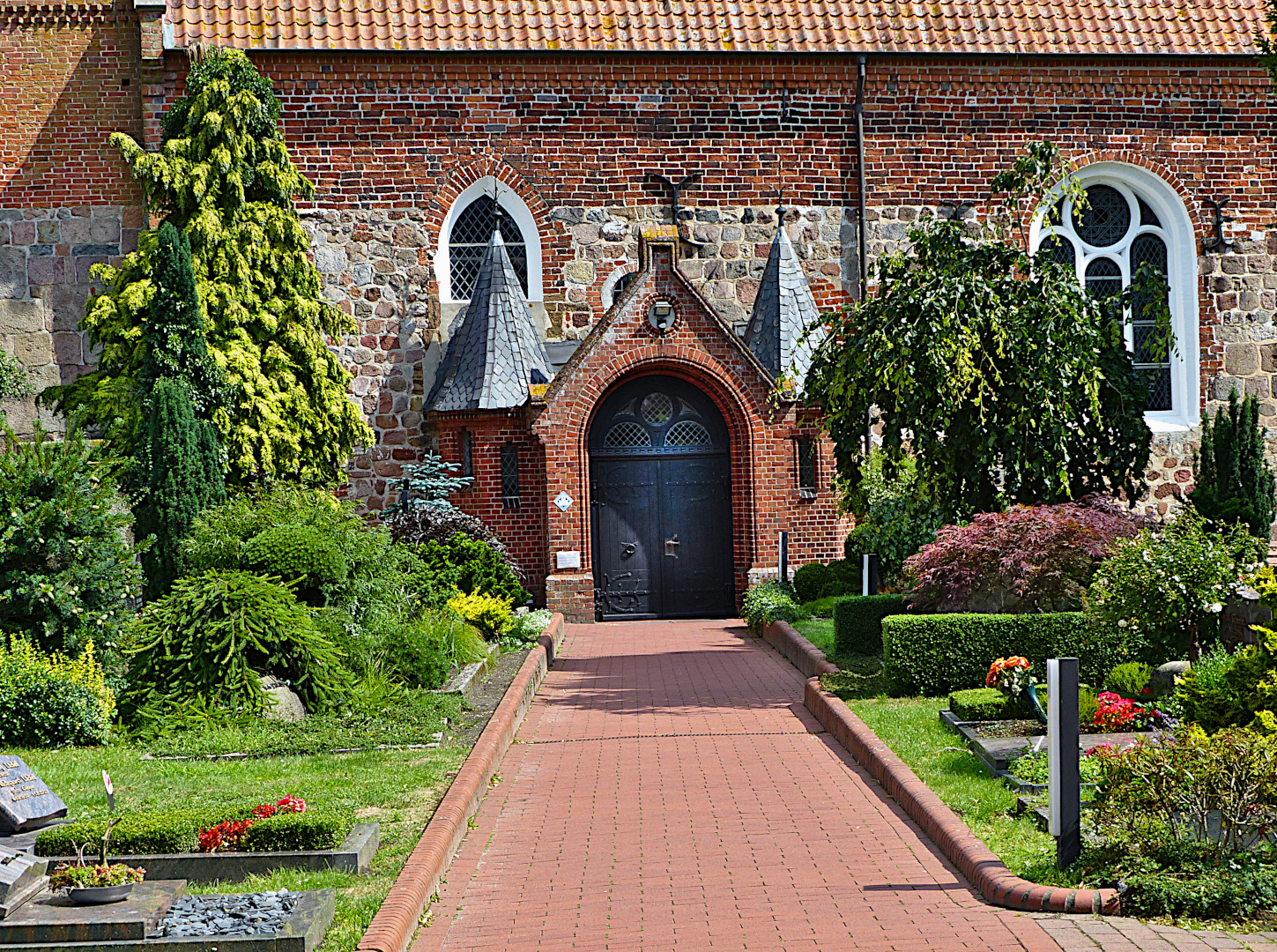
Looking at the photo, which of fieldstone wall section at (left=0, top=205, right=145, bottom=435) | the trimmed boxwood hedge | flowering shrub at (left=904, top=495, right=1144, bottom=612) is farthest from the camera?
fieldstone wall section at (left=0, top=205, right=145, bottom=435)

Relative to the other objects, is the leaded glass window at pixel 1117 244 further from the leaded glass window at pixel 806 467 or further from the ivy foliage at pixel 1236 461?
the leaded glass window at pixel 806 467

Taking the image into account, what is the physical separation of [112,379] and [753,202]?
10.5 m

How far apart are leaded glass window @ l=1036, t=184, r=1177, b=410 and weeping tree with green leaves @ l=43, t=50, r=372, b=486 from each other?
41.4 ft

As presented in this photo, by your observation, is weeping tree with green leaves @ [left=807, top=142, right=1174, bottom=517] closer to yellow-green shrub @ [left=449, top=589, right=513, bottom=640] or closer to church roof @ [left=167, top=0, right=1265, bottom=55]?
yellow-green shrub @ [left=449, top=589, right=513, bottom=640]

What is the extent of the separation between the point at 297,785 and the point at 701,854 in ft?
9.93

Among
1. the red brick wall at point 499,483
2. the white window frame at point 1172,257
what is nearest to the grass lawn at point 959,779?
the red brick wall at point 499,483

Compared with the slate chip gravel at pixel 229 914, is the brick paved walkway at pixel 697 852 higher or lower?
lower

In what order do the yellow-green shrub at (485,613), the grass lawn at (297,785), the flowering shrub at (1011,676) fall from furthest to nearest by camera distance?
the yellow-green shrub at (485,613), the flowering shrub at (1011,676), the grass lawn at (297,785)

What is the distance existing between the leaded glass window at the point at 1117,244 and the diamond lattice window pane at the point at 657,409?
7.40 m

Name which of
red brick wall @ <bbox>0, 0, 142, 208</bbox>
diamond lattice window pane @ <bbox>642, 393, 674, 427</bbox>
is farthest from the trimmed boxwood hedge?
red brick wall @ <bbox>0, 0, 142, 208</bbox>

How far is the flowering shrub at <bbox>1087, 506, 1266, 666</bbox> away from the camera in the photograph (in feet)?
34.9

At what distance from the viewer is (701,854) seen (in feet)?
24.3

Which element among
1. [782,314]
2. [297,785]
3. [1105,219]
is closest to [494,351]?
[782,314]

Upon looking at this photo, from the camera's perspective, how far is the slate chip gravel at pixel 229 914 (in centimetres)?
559
